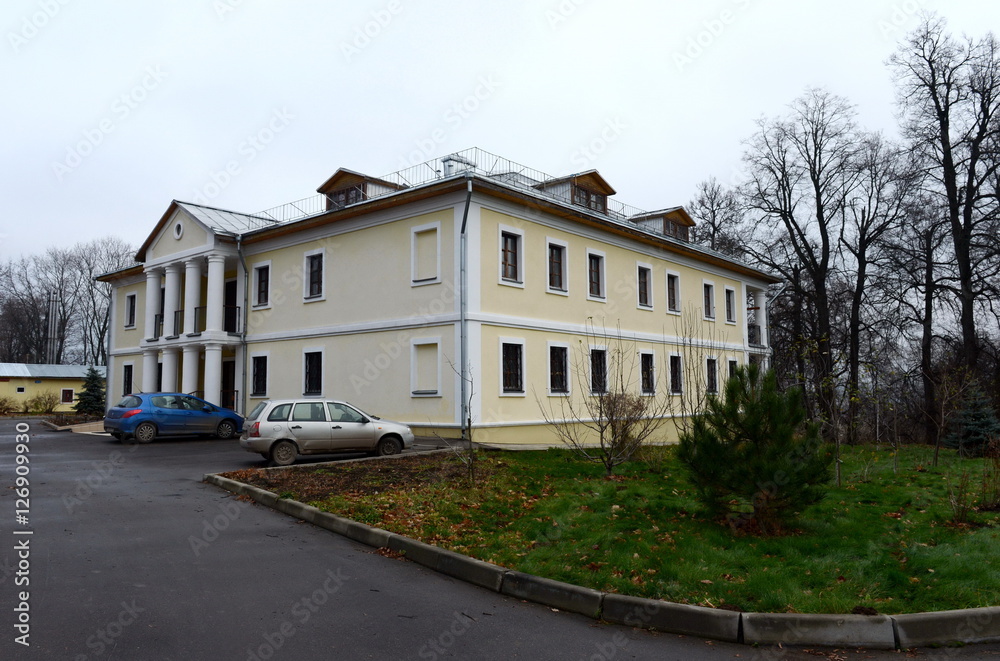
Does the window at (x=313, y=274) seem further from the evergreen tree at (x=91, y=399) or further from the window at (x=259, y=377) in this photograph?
the evergreen tree at (x=91, y=399)

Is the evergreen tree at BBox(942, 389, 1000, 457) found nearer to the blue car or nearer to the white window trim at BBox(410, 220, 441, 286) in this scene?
the white window trim at BBox(410, 220, 441, 286)

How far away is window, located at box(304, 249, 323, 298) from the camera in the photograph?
81.3 feet

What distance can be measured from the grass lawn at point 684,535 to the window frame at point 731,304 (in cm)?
2027

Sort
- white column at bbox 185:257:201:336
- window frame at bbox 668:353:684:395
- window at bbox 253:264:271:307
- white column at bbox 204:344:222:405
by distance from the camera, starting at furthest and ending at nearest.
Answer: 1. window frame at bbox 668:353:684:395
2. white column at bbox 185:257:201:336
3. white column at bbox 204:344:222:405
4. window at bbox 253:264:271:307

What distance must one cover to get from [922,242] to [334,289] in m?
22.4

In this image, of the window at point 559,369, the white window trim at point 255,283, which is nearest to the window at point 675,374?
the window at point 559,369

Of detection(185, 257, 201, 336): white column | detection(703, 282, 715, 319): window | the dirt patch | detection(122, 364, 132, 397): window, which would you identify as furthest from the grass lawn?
detection(122, 364, 132, 397): window

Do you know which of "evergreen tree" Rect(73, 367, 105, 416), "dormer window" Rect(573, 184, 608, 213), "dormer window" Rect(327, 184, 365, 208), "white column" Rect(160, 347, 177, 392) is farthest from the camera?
"evergreen tree" Rect(73, 367, 105, 416)

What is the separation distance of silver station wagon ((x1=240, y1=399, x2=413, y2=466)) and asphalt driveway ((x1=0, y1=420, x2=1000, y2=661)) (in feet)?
16.5

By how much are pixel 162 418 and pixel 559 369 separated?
484 inches

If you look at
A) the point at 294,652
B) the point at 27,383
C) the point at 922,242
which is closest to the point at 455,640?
the point at 294,652

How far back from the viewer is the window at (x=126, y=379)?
3562 cm

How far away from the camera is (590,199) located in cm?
2706

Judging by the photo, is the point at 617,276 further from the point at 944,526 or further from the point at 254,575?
the point at 254,575
